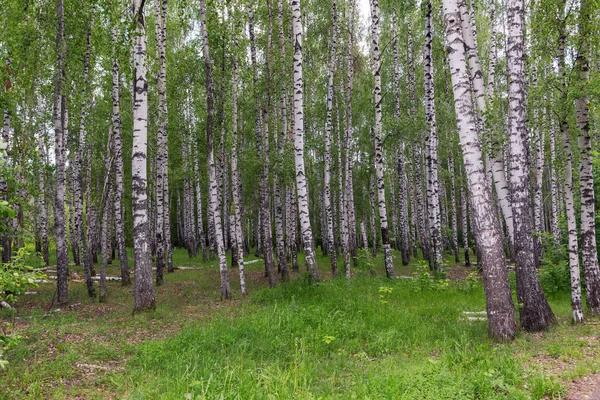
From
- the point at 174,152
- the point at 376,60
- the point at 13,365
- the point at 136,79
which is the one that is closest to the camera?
the point at 13,365

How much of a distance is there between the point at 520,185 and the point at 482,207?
1140 mm

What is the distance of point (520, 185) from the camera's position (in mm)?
6660

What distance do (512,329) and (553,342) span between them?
606 millimetres

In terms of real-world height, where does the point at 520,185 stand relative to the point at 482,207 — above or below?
above

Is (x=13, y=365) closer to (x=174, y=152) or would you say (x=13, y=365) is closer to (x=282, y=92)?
(x=282, y=92)

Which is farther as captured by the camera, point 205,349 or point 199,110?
point 199,110

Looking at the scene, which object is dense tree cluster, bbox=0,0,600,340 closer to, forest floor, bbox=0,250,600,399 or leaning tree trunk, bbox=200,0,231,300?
leaning tree trunk, bbox=200,0,231,300

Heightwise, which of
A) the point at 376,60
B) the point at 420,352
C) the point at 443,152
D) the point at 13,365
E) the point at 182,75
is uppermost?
the point at 182,75

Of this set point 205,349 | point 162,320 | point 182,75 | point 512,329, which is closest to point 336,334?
point 205,349

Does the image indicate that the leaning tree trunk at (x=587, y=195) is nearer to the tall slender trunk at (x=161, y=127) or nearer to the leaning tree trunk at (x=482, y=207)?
the leaning tree trunk at (x=482, y=207)

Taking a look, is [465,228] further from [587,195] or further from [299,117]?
[299,117]

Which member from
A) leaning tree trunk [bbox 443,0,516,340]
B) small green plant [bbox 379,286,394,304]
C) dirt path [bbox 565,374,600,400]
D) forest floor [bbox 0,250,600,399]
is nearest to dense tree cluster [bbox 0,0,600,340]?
leaning tree trunk [bbox 443,0,516,340]

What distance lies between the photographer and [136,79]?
9578mm

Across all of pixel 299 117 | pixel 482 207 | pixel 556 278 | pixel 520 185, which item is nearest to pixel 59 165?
pixel 299 117
